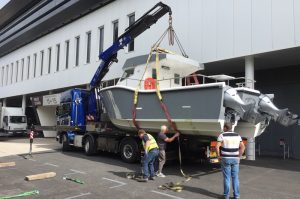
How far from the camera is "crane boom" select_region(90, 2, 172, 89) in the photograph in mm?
12442

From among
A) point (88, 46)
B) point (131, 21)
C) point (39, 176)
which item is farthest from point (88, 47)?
point (39, 176)

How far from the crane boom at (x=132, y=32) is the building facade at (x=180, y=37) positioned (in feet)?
9.57

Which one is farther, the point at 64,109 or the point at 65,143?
the point at 64,109

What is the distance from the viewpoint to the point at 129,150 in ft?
Result: 39.0

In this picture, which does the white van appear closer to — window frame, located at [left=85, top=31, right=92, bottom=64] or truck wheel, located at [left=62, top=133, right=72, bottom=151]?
window frame, located at [left=85, top=31, right=92, bottom=64]

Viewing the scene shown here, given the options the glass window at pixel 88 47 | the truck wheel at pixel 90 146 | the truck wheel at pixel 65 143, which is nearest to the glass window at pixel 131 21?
the glass window at pixel 88 47

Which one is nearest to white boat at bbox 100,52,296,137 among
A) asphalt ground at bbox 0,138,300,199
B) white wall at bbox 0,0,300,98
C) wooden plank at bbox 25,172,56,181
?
asphalt ground at bbox 0,138,300,199

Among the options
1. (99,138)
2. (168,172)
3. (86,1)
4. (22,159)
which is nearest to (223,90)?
(168,172)

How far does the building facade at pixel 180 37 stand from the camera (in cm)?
1322

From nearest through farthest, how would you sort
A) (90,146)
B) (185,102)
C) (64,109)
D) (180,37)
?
(185,102) < (90,146) < (64,109) < (180,37)

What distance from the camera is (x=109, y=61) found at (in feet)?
47.4

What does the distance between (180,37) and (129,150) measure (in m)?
7.09

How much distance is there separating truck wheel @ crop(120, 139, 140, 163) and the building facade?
229 inches

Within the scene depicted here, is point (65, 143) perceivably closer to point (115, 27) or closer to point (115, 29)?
point (115, 29)
